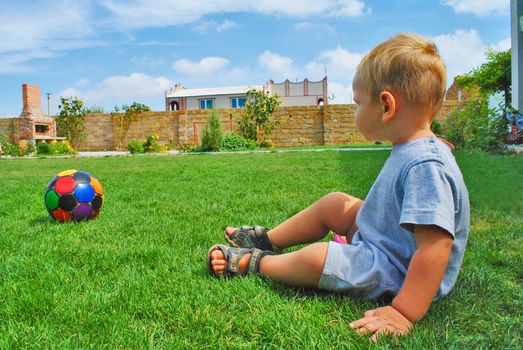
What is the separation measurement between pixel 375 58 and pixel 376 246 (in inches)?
28.4

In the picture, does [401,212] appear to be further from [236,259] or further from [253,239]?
[253,239]

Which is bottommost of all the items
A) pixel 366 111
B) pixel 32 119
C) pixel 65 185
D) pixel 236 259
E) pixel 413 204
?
pixel 236 259

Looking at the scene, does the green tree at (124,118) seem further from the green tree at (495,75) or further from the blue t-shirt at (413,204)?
the blue t-shirt at (413,204)

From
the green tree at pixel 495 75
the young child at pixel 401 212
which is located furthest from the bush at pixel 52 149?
the young child at pixel 401 212

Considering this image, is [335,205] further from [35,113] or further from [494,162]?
[35,113]

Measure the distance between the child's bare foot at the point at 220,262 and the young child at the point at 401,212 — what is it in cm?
24

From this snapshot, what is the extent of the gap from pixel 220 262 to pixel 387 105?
41.5 inches

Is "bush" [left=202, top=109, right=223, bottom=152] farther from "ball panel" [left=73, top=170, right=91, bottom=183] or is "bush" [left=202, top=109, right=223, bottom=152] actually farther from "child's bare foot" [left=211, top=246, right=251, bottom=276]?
"child's bare foot" [left=211, top=246, right=251, bottom=276]

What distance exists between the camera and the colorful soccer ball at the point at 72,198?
3.70m

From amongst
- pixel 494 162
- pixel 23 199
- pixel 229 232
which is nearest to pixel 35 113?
pixel 23 199

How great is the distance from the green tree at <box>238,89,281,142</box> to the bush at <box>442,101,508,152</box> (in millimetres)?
12295

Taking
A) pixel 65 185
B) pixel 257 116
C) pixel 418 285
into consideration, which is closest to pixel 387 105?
pixel 418 285

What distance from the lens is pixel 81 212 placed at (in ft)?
12.3

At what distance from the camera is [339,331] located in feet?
5.32
